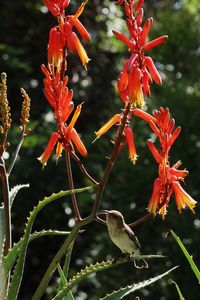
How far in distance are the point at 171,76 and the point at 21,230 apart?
6.37 ft

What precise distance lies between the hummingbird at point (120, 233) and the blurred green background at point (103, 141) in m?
3.55

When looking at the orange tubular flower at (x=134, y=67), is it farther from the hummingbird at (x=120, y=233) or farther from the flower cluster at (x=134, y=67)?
the hummingbird at (x=120, y=233)

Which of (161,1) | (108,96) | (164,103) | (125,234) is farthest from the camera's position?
(161,1)

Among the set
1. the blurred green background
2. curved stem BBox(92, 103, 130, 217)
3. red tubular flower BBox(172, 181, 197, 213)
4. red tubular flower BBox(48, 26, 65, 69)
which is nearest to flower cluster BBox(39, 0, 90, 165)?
red tubular flower BBox(48, 26, 65, 69)

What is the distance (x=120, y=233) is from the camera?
191 cm

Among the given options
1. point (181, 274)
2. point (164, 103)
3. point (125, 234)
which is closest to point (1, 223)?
point (125, 234)

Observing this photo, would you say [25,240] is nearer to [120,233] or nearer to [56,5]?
[120,233]

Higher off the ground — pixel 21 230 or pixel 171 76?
pixel 171 76

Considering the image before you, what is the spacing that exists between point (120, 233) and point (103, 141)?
429 cm

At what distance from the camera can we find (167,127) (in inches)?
70.5

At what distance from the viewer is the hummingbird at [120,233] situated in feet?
6.04

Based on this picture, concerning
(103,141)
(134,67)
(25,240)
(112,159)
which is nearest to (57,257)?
(25,240)

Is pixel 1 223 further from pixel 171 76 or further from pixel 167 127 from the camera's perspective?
pixel 171 76

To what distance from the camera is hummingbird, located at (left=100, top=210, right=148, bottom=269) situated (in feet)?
6.04
